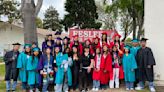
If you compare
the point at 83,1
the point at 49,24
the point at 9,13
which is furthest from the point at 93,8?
the point at 49,24

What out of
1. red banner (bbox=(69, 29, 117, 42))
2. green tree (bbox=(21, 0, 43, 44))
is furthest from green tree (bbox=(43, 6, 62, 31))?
green tree (bbox=(21, 0, 43, 44))

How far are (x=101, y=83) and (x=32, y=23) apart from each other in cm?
390

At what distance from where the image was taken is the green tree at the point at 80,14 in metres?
51.5

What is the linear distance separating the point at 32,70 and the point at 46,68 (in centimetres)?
50

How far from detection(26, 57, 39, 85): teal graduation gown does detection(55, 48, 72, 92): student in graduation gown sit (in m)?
0.74

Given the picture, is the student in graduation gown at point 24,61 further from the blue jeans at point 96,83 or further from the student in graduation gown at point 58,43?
the blue jeans at point 96,83

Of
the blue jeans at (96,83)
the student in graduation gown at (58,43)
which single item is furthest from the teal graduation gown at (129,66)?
the student in graduation gown at (58,43)

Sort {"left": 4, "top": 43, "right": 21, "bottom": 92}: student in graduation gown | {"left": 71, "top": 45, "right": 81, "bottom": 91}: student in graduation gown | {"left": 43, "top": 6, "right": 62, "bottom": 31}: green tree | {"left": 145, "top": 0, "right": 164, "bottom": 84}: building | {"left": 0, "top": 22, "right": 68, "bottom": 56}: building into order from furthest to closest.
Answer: {"left": 43, "top": 6, "right": 62, "bottom": 31}: green tree
{"left": 0, "top": 22, "right": 68, "bottom": 56}: building
{"left": 145, "top": 0, "right": 164, "bottom": 84}: building
{"left": 4, "top": 43, "right": 21, "bottom": 92}: student in graduation gown
{"left": 71, "top": 45, "right": 81, "bottom": 91}: student in graduation gown

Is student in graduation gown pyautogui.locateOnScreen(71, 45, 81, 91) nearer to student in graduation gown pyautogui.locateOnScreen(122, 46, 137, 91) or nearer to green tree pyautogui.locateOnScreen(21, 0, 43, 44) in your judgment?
student in graduation gown pyautogui.locateOnScreen(122, 46, 137, 91)

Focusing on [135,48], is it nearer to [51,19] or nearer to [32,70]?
[32,70]

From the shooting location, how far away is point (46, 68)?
42.8ft

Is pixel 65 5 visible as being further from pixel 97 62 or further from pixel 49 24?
pixel 97 62

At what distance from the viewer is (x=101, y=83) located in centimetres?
1329

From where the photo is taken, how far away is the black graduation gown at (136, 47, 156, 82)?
13.0 meters
